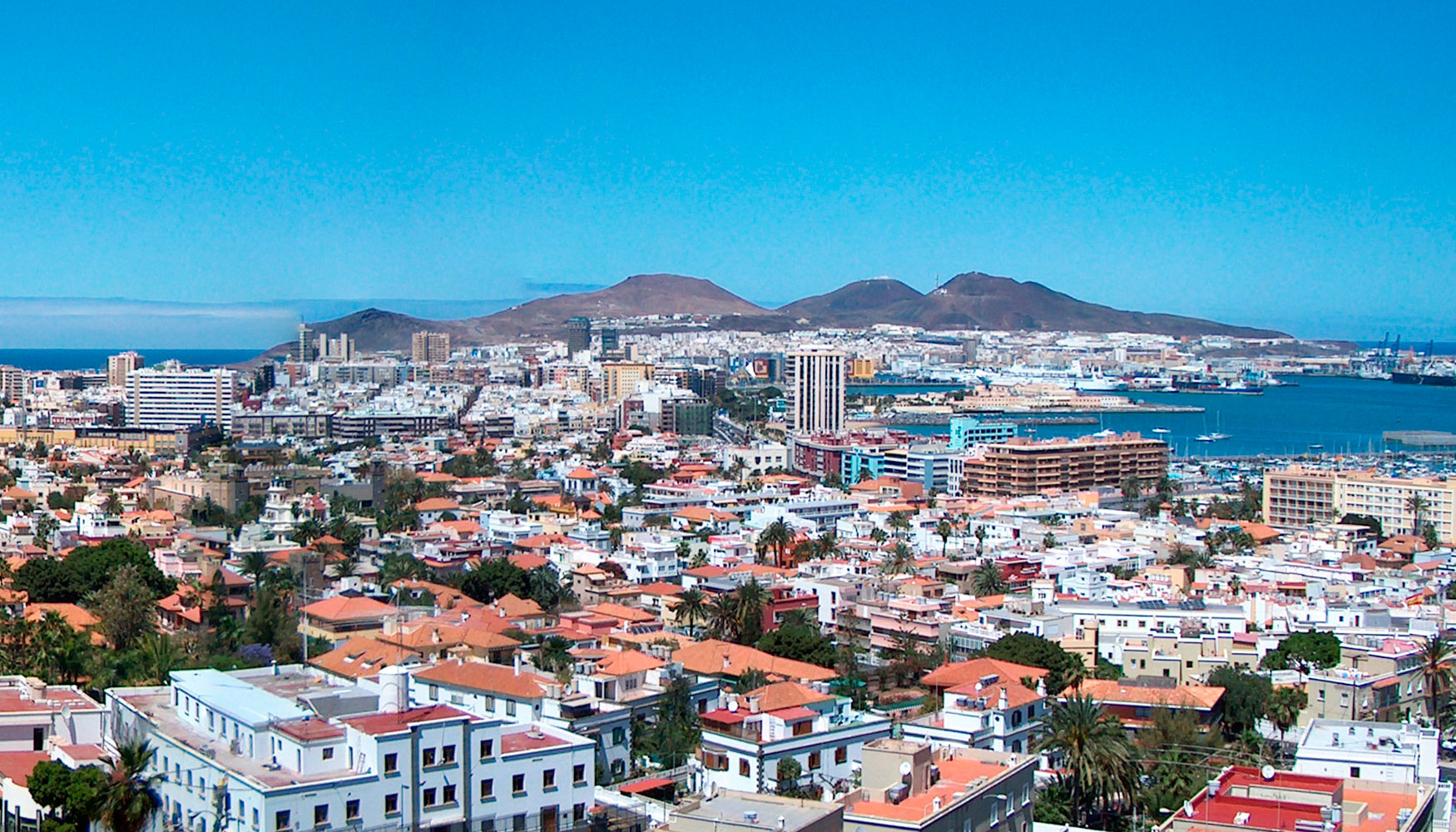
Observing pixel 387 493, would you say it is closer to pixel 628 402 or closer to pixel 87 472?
pixel 87 472

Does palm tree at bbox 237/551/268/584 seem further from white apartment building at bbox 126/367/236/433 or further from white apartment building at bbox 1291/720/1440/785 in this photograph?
white apartment building at bbox 126/367/236/433

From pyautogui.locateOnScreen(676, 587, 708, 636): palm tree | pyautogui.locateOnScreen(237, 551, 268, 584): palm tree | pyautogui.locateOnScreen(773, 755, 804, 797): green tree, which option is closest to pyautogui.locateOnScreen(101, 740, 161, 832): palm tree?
pyautogui.locateOnScreen(773, 755, 804, 797): green tree

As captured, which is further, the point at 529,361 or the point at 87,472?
the point at 529,361

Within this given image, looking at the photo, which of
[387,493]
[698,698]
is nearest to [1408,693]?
[698,698]

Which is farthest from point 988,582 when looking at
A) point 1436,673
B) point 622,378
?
point 622,378

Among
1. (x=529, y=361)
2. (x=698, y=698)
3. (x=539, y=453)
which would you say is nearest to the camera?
(x=698, y=698)

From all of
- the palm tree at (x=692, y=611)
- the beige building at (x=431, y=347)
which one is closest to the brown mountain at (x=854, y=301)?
the beige building at (x=431, y=347)

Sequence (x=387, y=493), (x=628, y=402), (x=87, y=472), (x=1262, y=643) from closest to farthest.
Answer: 1. (x=1262, y=643)
2. (x=387, y=493)
3. (x=87, y=472)
4. (x=628, y=402)
